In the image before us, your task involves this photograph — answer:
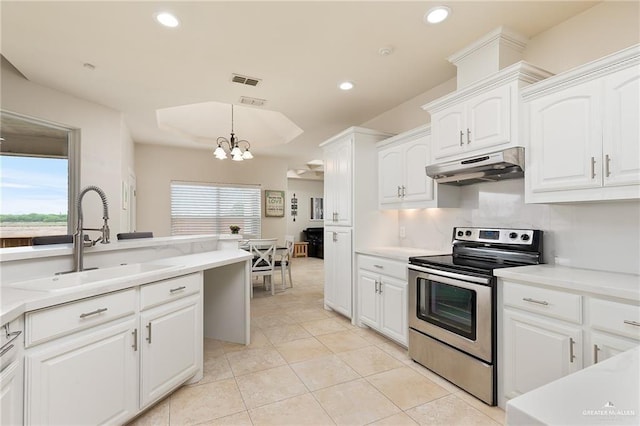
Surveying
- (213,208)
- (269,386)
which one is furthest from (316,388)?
(213,208)

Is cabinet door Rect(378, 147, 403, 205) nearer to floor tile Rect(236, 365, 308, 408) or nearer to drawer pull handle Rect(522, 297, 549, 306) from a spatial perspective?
drawer pull handle Rect(522, 297, 549, 306)

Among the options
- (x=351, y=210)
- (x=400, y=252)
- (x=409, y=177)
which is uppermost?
(x=409, y=177)

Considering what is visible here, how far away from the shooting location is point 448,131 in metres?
2.61

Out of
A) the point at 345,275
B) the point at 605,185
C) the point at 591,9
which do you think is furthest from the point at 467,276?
the point at 591,9

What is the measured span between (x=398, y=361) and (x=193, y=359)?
1.67m

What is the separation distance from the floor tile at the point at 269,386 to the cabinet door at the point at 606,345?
1730 millimetres

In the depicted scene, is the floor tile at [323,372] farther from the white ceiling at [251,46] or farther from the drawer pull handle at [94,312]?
the white ceiling at [251,46]

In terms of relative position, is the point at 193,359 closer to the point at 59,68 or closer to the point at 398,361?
the point at 398,361

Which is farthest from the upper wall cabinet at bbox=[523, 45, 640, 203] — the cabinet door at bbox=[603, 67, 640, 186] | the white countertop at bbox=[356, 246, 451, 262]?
the white countertop at bbox=[356, 246, 451, 262]

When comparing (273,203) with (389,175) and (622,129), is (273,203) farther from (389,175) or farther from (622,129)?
(622,129)

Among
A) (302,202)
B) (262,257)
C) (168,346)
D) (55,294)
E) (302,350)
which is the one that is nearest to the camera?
(55,294)

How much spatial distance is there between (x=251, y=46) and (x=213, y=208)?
494cm

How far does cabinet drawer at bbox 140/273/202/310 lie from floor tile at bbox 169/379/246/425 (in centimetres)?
69

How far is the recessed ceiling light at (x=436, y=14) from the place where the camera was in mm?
2107
